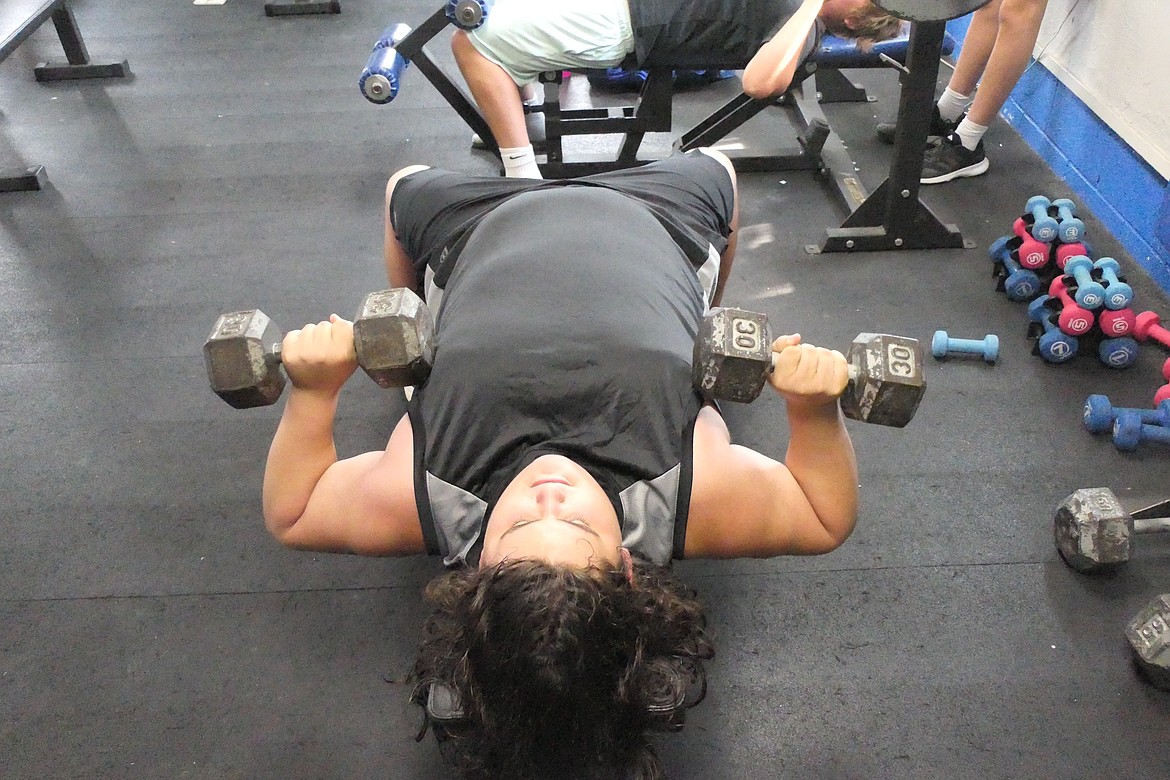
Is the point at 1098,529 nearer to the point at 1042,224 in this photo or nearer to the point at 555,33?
the point at 1042,224

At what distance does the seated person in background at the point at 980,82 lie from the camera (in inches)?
95.8

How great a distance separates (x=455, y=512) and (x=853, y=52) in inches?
86.4

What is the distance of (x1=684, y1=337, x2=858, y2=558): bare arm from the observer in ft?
4.07

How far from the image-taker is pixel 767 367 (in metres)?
1.21

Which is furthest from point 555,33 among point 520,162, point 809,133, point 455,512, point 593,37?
point 455,512

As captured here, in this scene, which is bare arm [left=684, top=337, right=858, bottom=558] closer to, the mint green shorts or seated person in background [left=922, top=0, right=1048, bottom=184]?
the mint green shorts

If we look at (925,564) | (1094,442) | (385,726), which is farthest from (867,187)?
(385,726)

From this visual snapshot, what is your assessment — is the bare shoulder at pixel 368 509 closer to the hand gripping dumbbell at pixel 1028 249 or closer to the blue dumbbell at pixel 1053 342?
the blue dumbbell at pixel 1053 342

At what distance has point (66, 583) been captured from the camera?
5.36 feet

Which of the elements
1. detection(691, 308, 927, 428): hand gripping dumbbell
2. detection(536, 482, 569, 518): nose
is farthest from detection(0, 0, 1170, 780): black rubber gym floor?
detection(536, 482, 569, 518): nose

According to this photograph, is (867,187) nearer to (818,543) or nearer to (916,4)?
(916,4)

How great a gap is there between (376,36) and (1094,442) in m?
3.18

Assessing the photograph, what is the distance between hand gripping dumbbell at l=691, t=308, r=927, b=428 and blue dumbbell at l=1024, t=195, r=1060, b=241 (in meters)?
1.12

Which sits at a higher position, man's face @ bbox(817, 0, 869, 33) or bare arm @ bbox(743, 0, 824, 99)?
bare arm @ bbox(743, 0, 824, 99)
